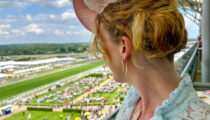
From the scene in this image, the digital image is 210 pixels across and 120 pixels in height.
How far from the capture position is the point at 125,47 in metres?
0.41

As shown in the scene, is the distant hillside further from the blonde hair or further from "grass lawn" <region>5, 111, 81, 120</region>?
the blonde hair

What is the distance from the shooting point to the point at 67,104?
497 centimetres

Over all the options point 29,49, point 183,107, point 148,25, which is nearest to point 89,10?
point 148,25

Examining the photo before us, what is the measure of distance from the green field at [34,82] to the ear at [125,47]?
7.92 ft

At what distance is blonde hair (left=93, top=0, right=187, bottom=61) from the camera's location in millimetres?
362

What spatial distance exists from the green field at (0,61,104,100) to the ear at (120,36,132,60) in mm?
2415

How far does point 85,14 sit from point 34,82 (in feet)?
17.1

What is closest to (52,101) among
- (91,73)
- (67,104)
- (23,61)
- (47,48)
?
(67,104)

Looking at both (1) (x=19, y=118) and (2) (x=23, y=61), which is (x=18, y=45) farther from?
(1) (x=19, y=118)

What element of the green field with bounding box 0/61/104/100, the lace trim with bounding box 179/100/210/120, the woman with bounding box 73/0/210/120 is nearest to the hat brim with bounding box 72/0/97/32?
the woman with bounding box 73/0/210/120

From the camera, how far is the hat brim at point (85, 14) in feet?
1.45

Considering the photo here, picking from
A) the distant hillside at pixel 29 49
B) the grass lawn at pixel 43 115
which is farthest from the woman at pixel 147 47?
the grass lawn at pixel 43 115

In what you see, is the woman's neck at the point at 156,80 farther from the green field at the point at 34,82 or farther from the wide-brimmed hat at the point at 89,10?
the green field at the point at 34,82

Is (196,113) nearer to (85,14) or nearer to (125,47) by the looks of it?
(125,47)
